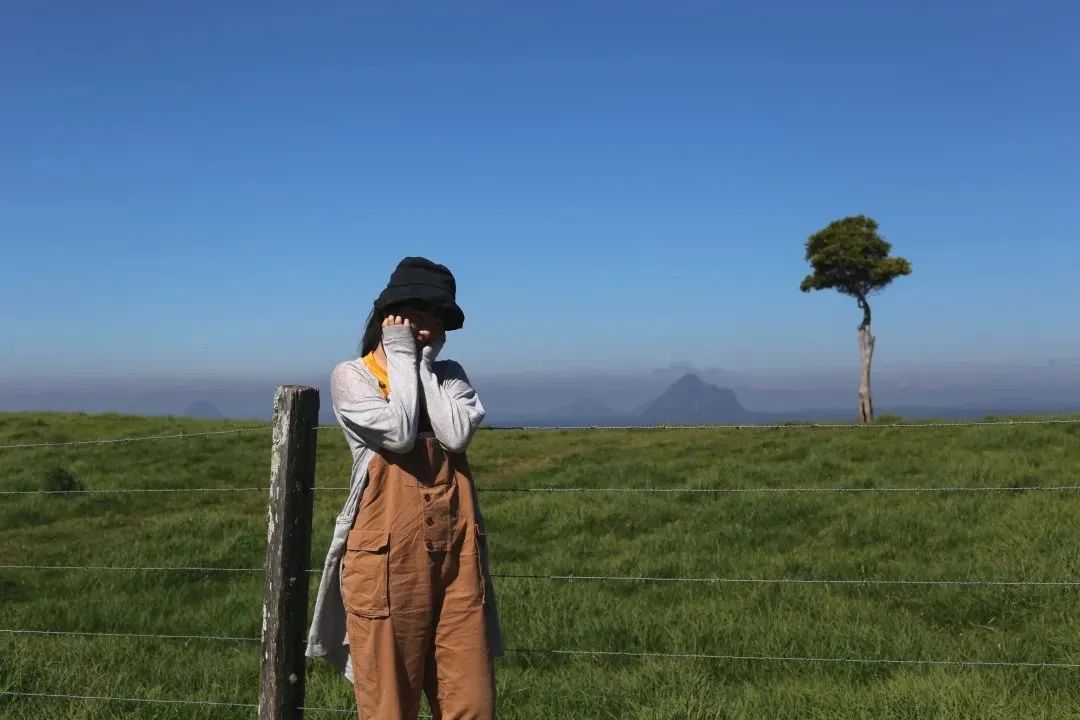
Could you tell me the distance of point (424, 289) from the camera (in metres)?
3.38

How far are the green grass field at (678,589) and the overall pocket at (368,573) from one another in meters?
1.91

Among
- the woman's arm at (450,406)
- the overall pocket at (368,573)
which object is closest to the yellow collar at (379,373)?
the woman's arm at (450,406)

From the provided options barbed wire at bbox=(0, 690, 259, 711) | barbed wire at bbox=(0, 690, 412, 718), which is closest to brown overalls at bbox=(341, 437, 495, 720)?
barbed wire at bbox=(0, 690, 412, 718)

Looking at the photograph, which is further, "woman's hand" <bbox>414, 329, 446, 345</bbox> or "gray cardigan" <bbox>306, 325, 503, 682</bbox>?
"woman's hand" <bbox>414, 329, 446, 345</bbox>

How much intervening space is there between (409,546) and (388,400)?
0.52 m

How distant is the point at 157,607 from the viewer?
7723 millimetres

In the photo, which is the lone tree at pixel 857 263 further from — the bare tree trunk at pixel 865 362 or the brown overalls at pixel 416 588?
the brown overalls at pixel 416 588

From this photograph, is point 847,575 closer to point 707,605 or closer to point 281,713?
point 707,605

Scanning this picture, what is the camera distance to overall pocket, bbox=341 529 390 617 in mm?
3176

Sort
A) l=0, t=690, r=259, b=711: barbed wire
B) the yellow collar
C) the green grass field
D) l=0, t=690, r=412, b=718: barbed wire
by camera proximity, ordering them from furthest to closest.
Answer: the green grass field, l=0, t=690, r=259, b=711: barbed wire, l=0, t=690, r=412, b=718: barbed wire, the yellow collar

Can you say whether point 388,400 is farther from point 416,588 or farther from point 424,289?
point 416,588

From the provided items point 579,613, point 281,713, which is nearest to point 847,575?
point 579,613

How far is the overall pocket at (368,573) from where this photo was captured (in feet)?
10.4

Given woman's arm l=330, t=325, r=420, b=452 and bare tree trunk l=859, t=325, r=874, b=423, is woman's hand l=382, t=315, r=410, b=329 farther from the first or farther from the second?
bare tree trunk l=859, t=325, r=874, b=423
